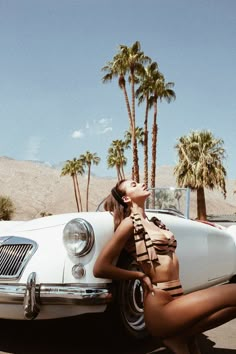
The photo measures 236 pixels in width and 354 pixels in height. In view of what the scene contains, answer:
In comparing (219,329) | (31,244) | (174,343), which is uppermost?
(31,244)

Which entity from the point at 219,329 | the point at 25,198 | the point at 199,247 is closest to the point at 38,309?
the point at 199,247

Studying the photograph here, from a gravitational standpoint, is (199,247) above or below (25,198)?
below

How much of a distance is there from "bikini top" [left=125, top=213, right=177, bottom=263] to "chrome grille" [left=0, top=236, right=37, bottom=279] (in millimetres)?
1193

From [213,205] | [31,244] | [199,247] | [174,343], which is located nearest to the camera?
[174,343]

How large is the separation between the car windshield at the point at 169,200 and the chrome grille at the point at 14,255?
2037mm

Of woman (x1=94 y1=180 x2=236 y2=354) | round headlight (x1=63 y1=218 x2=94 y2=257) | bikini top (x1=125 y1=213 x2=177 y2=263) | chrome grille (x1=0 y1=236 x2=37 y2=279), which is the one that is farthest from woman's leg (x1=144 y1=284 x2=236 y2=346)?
chrome grille (x1=0 y1=236 x2=37 y2=279)

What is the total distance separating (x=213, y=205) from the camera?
5069 inches

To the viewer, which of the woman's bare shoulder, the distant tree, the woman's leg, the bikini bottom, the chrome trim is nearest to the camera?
the woman's leg

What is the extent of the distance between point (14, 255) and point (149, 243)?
1.45 metres

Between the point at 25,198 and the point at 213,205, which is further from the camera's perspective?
the point at 213,205

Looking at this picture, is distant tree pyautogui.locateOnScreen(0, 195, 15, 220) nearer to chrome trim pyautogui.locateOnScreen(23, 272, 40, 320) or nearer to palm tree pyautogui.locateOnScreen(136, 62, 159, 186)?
palm tree pyautogui.locateOnScreen(136, 62, 159, 186)

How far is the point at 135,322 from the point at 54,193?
99998mm

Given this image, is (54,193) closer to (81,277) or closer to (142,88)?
(142,88)

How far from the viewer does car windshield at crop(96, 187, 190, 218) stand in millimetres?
5253
